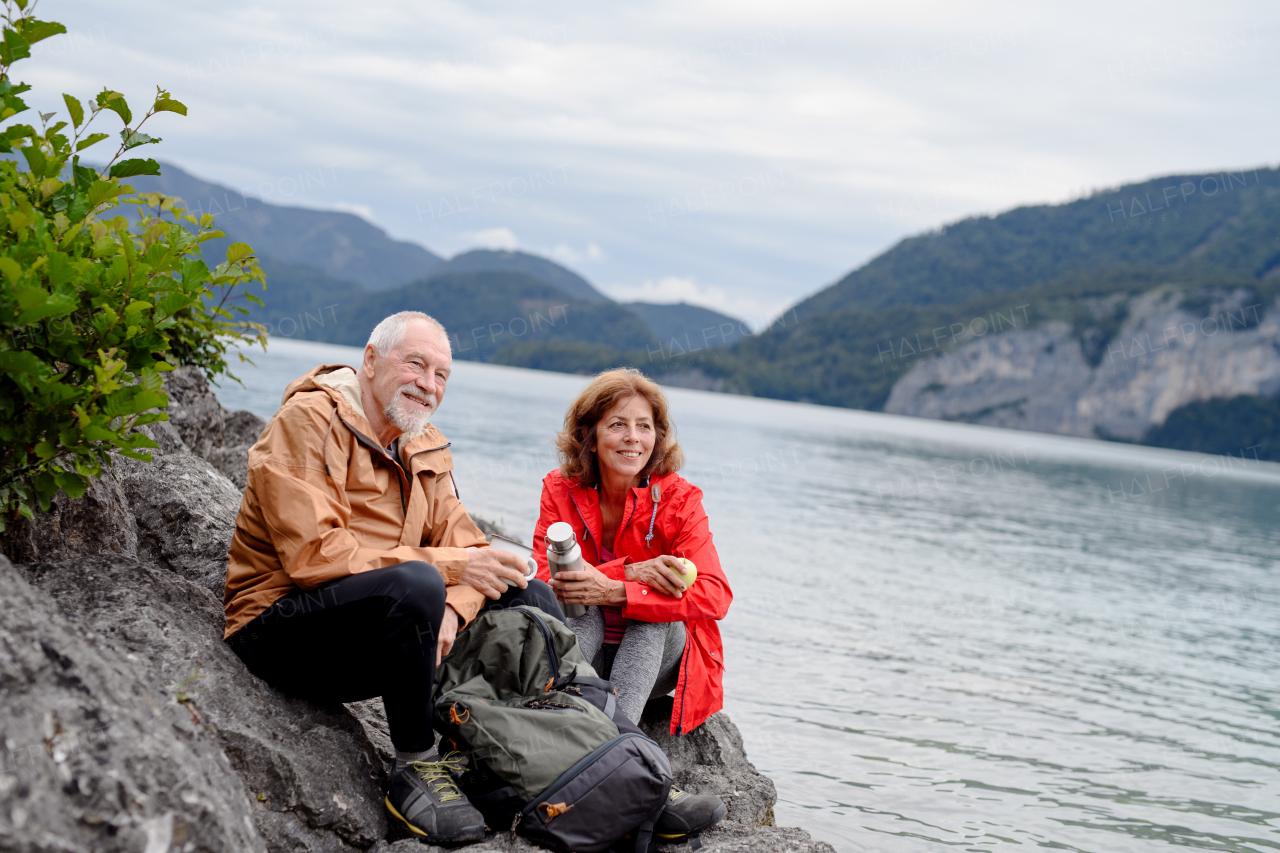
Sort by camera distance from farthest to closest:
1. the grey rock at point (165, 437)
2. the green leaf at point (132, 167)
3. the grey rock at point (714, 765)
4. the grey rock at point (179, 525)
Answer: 1. the grey rock at point (165, 437)
2. the grey rock at point (714, 765)
3. the grey rock at point (179, 525)
4. the green leaf at point (132, 167)

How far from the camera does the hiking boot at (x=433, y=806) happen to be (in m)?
3.57

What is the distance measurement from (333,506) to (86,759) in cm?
136

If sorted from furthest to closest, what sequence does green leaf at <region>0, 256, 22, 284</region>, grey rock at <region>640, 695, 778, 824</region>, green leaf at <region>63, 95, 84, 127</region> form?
grey rock at <region>640, 695, 778, 824</region>, green leaf at <region>63, 95, 84, 127</region>, green leaf at <region>0, 256, 22, 284</region>

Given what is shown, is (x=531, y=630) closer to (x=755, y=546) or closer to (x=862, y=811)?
(x=862, y=811)

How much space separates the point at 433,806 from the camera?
3.60m

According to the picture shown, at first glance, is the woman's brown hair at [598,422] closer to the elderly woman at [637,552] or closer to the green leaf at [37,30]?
the elderly woman at [637,552]

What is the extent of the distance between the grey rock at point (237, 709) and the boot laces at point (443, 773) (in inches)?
10.0

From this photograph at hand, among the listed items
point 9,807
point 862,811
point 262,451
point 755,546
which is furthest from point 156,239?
point 755,546

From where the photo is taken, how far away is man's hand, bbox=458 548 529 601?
404 cm

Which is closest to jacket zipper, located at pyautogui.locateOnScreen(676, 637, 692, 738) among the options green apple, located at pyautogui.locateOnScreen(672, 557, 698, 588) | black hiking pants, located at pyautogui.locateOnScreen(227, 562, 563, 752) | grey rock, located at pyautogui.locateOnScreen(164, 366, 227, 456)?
green apple, located at pyautogui.locateOnScreen(672, 557, 698, 588)

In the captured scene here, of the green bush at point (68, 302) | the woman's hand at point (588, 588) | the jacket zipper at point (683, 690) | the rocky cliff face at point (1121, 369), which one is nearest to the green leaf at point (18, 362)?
the green bush at point (68, 302)

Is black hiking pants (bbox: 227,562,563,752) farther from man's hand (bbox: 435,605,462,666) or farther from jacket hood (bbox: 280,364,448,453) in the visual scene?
jacket hood (bbox: 280,364,448,453)

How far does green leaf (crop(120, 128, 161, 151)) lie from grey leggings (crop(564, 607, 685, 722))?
2.89m

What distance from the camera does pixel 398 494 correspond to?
397 cm
